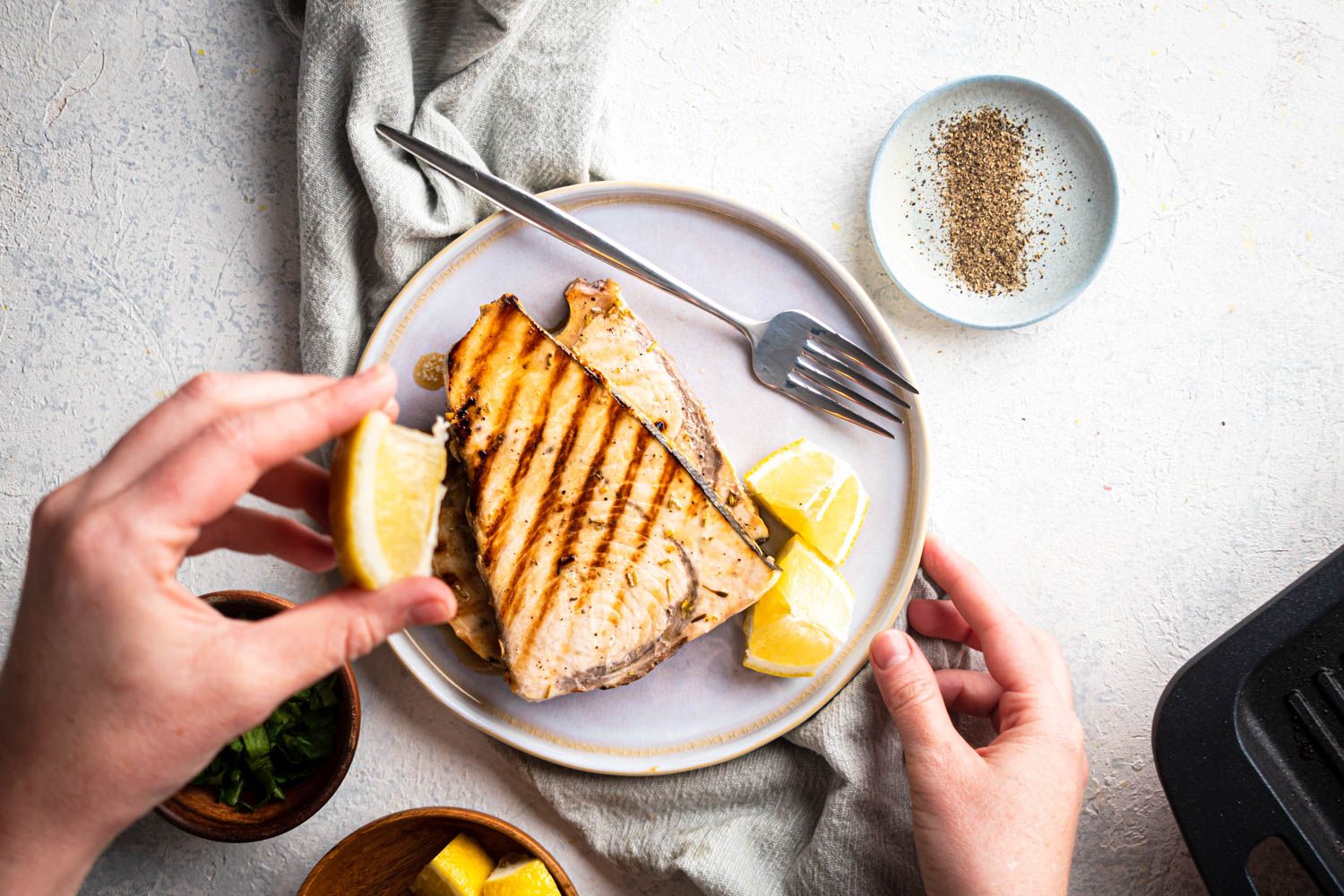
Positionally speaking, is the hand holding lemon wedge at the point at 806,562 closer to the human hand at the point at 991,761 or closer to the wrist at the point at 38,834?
the human hand at the point at 991,761

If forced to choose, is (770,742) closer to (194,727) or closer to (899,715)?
(899,715)

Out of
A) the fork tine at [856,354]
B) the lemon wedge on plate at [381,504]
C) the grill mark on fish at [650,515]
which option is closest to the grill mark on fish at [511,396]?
the grill mark on fish at [650,515]

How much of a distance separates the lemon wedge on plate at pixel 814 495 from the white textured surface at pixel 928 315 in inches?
16.2

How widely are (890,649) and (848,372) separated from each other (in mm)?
784

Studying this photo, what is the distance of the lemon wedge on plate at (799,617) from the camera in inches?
95.0

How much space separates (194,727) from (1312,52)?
11.7 feet

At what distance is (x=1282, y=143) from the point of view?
2.80m

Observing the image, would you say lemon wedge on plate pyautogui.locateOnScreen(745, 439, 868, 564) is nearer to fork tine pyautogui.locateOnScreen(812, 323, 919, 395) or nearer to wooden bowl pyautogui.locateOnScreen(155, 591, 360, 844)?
fork tine pyautogui.locateOnScreen(812, 323, 919, 395)

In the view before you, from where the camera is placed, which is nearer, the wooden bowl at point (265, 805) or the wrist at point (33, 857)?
the wrist at point (33, 857)

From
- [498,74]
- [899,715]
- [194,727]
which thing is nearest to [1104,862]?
[899,715]

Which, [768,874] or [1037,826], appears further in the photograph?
[768,874]

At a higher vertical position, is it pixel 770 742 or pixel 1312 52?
pixel 1312 52

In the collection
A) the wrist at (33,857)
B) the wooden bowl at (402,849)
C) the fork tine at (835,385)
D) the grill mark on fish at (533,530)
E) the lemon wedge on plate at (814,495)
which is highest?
the fork tine at (835,385)

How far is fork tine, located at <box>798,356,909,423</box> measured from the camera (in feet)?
8.39
